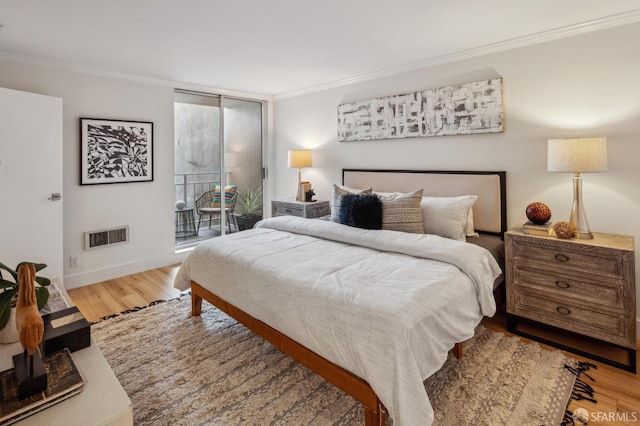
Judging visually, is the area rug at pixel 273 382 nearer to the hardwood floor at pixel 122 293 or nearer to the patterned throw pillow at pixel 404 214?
the hardwood floor at pixel 122 293

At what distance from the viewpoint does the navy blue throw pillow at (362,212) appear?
2924mm

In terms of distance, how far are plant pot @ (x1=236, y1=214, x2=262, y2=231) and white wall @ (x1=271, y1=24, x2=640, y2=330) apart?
2.47 metres

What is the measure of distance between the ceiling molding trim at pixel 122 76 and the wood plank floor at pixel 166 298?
230 cm

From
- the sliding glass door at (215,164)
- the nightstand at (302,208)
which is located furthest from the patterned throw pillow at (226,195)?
the nightstand at (302,208)

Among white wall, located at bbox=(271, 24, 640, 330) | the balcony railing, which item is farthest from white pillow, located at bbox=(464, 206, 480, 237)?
the balcony railing

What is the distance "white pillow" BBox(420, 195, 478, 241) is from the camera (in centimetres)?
283

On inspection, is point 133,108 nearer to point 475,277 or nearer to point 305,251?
point 305,251

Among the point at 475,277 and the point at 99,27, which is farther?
the point at 99,27

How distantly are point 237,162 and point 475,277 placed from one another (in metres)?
3.95

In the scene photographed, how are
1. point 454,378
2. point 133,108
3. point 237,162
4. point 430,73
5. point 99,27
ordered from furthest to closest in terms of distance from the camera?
1. point 237,162
2. point 133,108
3. point 430,73
4. point 99,27
5. point 454,378

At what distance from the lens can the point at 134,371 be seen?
2.19 metres

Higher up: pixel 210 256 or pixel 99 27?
pixel 99 27

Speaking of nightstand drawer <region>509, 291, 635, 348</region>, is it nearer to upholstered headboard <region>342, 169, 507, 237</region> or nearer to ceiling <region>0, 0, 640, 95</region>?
upholstered headboard <region>342, 169, 507, 237</region>

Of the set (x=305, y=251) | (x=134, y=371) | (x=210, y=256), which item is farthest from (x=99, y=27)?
(x=134, y=371)
